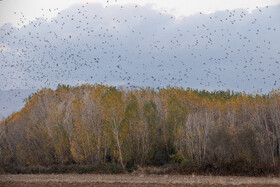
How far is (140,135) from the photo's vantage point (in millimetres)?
27266

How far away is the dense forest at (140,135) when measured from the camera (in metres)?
24.5

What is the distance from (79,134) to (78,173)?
2.88m

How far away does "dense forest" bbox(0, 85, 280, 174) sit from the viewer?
24.5 m

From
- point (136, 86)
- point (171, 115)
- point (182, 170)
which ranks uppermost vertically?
point (136, 86)

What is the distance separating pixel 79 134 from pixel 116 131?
311cm

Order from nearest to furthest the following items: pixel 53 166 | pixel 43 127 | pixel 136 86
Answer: pixel 53 166 < pixel 43 127 < pixel 136 86

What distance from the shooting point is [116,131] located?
86.4 ft

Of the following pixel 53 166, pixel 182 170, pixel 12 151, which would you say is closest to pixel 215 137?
pixel 182 170

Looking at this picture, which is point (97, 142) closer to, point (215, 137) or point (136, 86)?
point (215, 137)

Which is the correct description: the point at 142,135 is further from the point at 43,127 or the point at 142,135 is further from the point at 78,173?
the point at 43,127

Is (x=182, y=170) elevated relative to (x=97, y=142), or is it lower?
lower

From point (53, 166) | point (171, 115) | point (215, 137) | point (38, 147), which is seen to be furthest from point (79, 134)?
point (215, 137)

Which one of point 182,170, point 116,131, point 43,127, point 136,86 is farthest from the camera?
point 136,86

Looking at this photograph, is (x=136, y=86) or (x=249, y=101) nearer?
(x=249, y=101)
